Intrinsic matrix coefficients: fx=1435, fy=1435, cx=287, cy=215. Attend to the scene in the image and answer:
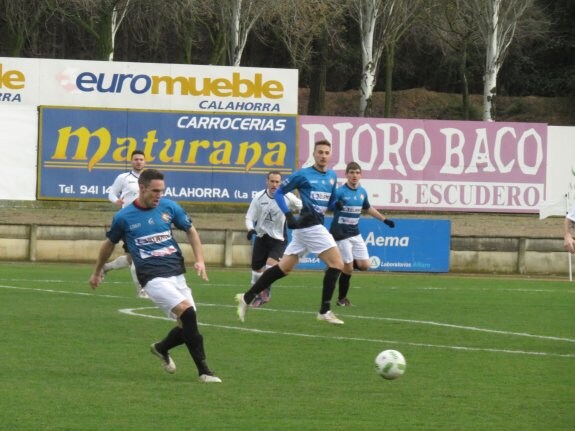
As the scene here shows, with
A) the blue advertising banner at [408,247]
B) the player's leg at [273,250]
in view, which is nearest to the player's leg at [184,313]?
the player's leg at [273,250]

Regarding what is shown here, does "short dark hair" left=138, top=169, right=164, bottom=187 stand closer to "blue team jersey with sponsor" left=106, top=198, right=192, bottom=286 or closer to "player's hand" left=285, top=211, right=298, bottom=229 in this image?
"blue team jersey with sponsor" left=106, top=198, right=192, bottom=286

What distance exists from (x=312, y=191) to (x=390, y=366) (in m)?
5.41

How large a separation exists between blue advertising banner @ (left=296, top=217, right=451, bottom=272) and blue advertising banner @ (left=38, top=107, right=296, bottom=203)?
410 centimetres

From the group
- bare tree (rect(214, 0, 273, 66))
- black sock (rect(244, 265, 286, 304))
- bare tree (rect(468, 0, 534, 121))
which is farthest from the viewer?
bare tree (rect(468, 0, 534, 121))

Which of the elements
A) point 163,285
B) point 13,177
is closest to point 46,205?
point 13,177

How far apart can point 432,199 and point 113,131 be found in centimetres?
777

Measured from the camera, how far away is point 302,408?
10.7m

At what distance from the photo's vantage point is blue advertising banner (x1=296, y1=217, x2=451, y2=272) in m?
29.8

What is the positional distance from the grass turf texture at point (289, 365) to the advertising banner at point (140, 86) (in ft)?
37.2

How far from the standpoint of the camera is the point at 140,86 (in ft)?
110

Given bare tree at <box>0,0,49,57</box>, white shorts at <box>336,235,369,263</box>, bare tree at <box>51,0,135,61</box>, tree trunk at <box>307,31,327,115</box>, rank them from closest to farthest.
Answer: white shorts at <box>336,235,369,263</box>
bare tree at <box>51,0,135,61</box>
bare tree at <box>0,0,49,57</box>
tree trunk at <box>307,31,327,115</box>

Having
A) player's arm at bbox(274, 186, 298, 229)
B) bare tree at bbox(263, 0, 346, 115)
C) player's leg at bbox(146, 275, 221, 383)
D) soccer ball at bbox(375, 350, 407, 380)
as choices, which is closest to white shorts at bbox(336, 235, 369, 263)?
player's arm at bbox(274, 186, 298, 229)

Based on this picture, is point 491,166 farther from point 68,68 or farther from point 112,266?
point 112,266

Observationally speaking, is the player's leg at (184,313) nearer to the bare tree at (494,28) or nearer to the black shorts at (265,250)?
the black shorts at (265,250)
